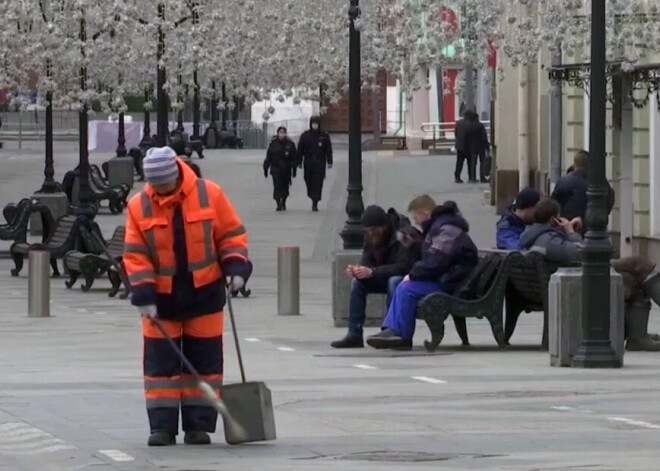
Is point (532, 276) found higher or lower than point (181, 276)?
lower

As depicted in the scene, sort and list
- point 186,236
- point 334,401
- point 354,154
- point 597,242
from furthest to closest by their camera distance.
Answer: point 354,154 < point 597,242 < point 334,401 < point 186,236

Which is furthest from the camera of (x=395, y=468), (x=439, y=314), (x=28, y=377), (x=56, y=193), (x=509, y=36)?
(x=56, y=193)

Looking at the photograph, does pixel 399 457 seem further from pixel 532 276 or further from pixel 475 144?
pixel 475 144

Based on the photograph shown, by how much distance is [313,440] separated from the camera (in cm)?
1076

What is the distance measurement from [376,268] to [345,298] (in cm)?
248

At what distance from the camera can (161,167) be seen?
34.6 ft

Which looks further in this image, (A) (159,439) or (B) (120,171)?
(B) (120,171)

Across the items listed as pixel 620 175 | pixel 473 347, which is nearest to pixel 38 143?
pixel 620 175

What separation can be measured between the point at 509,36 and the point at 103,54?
26.6 ft

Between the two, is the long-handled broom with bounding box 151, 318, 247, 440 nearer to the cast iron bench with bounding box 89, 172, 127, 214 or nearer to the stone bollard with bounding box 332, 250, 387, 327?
the stone bollard with bounding box 332, 250, 387, 327

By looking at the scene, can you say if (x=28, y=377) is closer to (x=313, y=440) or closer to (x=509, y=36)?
(x=313, y=440)

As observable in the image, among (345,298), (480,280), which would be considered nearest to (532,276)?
(480,280)

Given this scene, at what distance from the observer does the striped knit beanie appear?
10.5 meters

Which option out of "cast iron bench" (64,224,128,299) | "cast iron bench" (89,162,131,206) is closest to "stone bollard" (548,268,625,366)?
"cast iron bench" (64,224,128,299)
